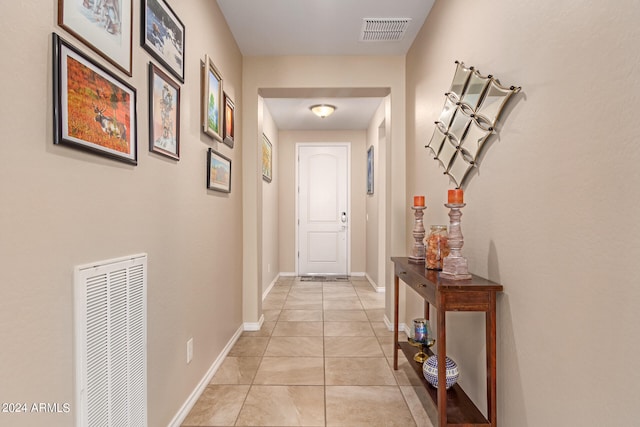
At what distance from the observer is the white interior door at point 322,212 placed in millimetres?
5902

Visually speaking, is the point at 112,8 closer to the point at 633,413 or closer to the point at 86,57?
the point at 86,57

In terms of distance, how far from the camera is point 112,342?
46.5 inches

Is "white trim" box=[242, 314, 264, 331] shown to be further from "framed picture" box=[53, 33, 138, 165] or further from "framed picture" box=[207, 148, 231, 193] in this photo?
"framed picture" box=[53, 33, 138, 165]

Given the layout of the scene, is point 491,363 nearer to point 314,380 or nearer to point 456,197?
point 456,197

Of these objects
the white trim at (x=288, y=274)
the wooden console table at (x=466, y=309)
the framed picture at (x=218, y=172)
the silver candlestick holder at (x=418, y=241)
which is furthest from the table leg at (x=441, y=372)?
the white trim at (x=288, y=274)

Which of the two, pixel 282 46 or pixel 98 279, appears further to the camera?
pixel 282 46

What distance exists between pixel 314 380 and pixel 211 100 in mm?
1964

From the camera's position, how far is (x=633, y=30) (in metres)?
0.88

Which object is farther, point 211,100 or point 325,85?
point 325,85

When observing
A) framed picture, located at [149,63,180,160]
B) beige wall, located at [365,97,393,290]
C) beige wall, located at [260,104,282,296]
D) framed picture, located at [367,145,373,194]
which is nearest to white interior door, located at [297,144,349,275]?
beige wall, located at [260,104,282,296]

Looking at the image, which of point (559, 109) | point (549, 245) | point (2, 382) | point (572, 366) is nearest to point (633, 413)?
point (572, 366)

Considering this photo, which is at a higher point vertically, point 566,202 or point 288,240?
point 566,202

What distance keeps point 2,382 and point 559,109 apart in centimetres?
175

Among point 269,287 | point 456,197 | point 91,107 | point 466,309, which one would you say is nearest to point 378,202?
point 269,287
